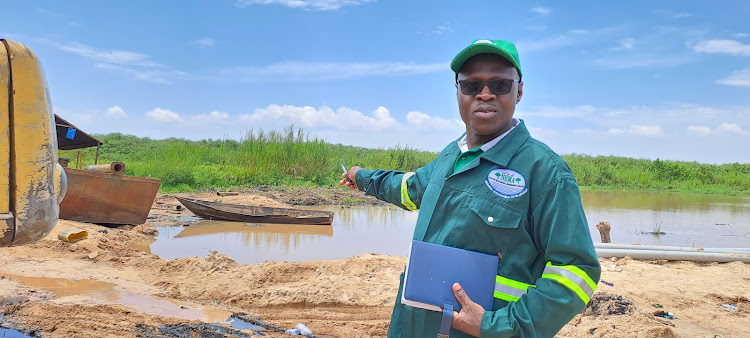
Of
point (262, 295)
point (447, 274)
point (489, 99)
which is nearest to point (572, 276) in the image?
point (447, 274)

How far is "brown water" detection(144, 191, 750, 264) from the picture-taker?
10141 mm

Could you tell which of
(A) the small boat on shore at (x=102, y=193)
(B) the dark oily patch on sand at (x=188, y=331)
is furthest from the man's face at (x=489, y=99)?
(A) the small boat on shore at (x=102, y=193)

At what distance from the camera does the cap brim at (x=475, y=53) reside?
1834 millimetres

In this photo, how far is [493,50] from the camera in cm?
185

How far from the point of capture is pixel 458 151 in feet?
6.81

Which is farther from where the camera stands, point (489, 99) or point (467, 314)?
point (489, 99)

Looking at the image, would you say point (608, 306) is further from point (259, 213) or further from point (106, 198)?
point (106, 198)

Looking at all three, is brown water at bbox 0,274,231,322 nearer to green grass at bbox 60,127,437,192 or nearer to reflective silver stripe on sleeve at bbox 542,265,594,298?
reflective silver stripe on sleeve at bbox 542,265,594,298

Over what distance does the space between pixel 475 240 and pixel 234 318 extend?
4276 millimetres

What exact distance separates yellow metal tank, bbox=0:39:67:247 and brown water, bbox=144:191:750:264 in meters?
6.98

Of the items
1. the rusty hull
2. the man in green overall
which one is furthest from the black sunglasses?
the rusty hull

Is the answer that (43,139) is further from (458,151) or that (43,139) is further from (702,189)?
(702,189)

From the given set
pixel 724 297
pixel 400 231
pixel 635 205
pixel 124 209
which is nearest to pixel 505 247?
pixel 724 297

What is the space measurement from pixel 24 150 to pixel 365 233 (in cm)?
1068
